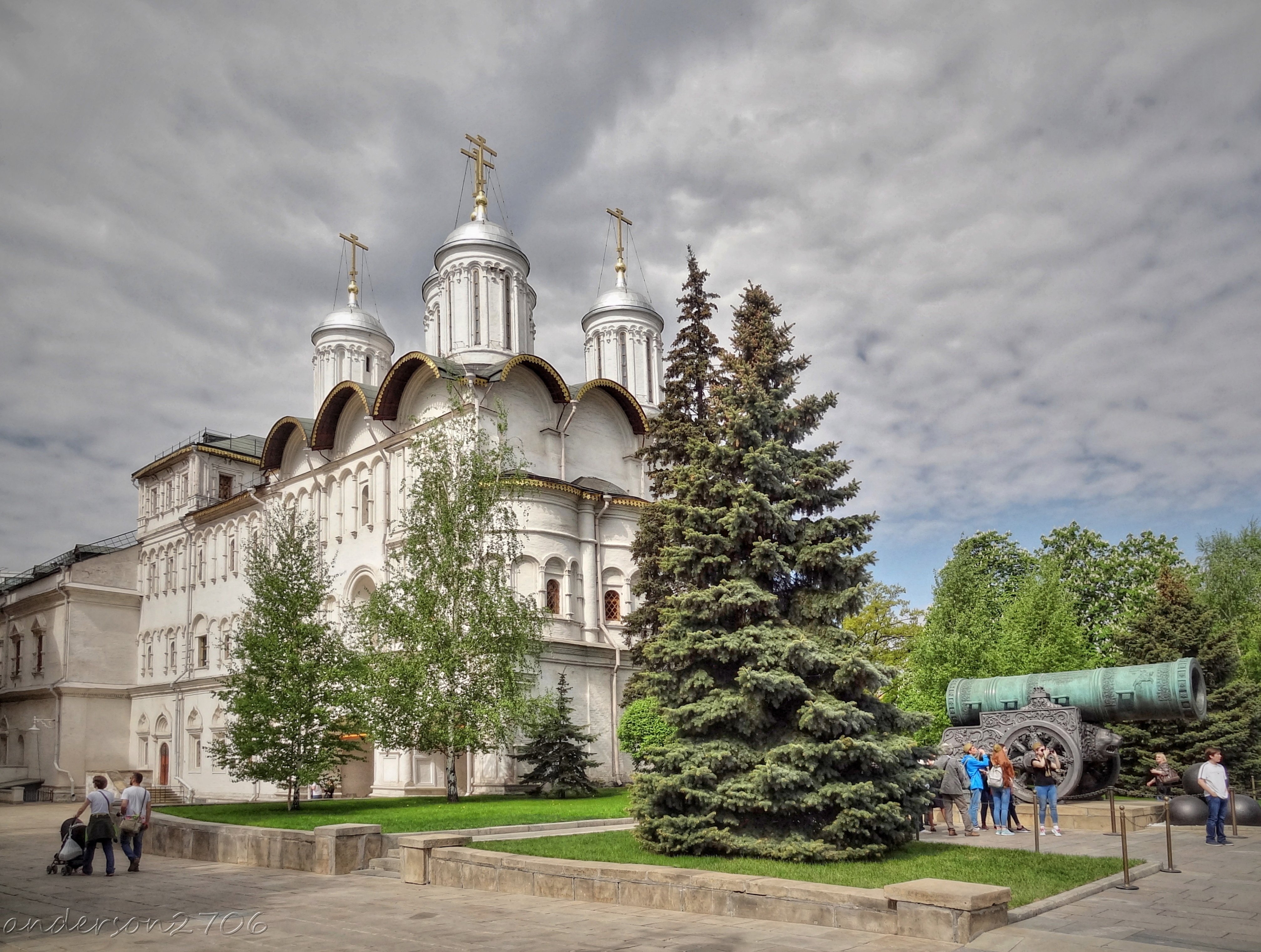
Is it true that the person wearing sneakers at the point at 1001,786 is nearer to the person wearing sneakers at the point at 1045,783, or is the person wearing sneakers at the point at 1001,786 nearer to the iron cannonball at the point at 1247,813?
the person wearing sneakers at the point at 1045,783

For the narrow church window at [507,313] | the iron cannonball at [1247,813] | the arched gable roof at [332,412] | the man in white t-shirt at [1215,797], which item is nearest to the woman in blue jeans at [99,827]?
the man in white t-shirt at [1215,797]

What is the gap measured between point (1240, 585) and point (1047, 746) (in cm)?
2635

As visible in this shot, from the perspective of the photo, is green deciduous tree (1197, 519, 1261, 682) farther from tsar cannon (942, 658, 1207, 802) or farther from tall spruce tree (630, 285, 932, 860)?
tall spruce tree (630, 285, 932, 860)

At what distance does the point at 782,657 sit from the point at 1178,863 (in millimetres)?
4802

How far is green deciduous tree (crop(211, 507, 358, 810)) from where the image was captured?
19219 millimetres

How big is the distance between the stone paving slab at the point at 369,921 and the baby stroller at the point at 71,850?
0.86 feet

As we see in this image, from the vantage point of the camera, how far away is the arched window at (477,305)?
3553cm

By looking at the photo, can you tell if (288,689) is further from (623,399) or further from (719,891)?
(623,399)

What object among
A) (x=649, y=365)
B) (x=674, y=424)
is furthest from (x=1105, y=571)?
(x=674, y=424)

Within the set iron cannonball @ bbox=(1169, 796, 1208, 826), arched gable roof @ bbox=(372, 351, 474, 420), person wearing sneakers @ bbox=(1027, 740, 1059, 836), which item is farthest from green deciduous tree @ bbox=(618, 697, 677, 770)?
iron cannonball @ bbox=(1169, 796, 1208, 826)

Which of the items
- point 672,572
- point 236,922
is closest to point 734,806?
point 672,572

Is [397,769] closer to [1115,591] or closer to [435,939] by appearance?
[435,939]

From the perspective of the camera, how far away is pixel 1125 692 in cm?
1506

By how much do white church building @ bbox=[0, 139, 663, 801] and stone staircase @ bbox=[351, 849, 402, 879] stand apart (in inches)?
415
